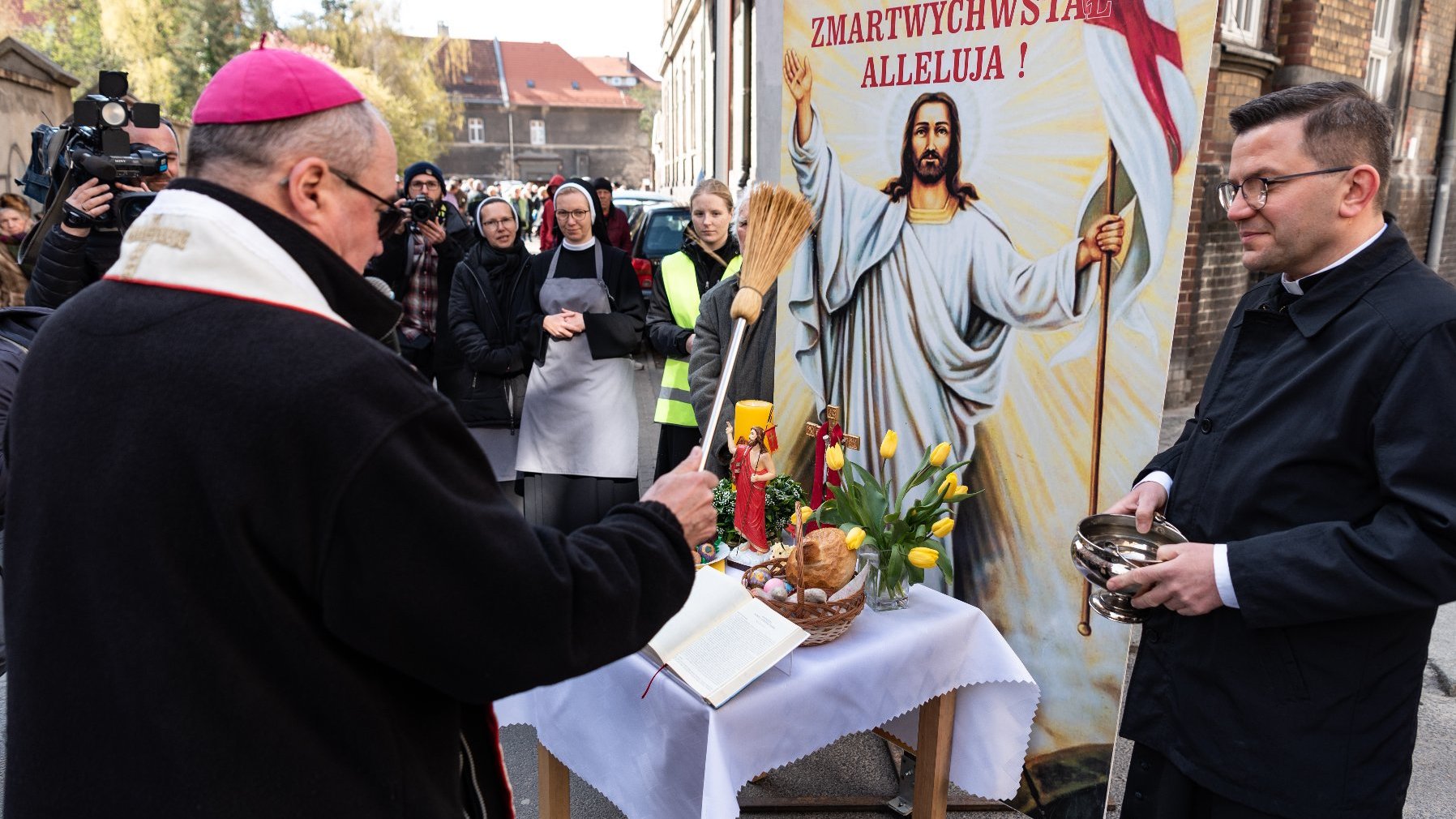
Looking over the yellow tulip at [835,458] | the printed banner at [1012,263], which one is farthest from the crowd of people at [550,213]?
the yellow tulip at [835,458]

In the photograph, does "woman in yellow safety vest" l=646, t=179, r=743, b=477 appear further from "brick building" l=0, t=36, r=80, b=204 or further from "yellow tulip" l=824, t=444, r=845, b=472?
"brick building" l=0, t=36, r=80, b=204

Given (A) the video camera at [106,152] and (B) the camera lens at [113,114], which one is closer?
(A) the video camera at [106,152]

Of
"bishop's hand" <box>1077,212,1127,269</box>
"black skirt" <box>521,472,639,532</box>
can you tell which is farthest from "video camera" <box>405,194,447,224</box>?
"bishop's hand" <box>1077,212,1127,269</box>

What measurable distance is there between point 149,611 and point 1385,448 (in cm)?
190

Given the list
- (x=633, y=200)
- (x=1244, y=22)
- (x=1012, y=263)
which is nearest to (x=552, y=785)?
(x=1012, y=263)

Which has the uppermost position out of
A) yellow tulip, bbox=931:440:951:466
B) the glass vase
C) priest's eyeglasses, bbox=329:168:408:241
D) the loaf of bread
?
priest's eyeglasses, bbox=329:168:408:241

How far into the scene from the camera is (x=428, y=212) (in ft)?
14.6

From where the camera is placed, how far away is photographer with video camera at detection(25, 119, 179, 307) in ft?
11.6

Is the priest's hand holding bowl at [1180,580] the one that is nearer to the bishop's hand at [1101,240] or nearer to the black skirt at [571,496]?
the bishop's hand at [1101,240]

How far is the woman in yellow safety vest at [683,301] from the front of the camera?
4480 millimetres

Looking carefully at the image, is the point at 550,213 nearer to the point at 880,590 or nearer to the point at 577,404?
the point at 577,404

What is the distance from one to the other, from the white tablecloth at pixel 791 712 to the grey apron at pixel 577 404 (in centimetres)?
226

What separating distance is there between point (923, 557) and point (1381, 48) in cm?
974

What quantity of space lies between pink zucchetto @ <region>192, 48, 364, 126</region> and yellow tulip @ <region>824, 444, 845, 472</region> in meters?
1.66
